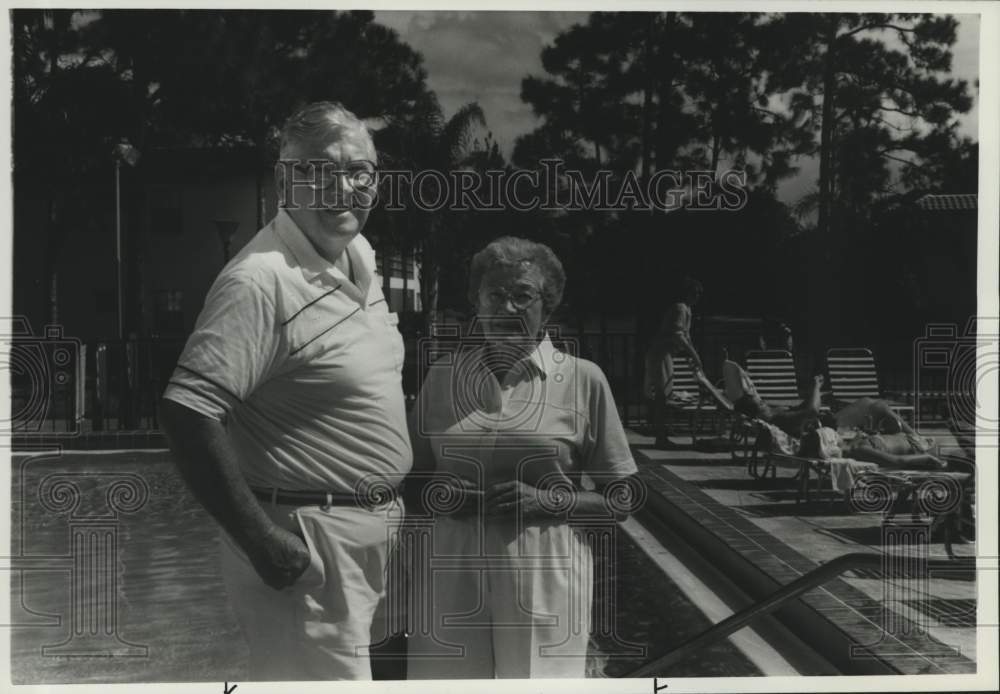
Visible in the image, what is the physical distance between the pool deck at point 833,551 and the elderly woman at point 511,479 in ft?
1.25

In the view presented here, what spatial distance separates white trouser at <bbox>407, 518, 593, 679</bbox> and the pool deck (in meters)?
0.47

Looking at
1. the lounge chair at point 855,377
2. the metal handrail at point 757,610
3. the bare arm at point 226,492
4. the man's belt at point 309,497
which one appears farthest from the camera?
the lounge chair at point 855,377

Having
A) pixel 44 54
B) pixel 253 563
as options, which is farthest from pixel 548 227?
pixel 44 54

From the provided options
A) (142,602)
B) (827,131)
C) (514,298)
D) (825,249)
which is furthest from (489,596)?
(827,131)

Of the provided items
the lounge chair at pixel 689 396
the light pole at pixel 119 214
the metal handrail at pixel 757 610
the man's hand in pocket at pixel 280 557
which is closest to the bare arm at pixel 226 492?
the man's hand in pocket at pixel 280 557

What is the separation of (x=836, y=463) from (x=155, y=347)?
2270mm

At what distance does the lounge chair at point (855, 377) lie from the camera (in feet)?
12.7

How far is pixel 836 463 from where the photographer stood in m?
3.97

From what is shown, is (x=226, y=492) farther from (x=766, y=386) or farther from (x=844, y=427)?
(x=844, y=427)

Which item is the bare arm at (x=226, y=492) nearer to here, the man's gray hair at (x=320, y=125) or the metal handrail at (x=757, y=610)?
the man's gray hair at (x=320, y=125)

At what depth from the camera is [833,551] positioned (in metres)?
4.00

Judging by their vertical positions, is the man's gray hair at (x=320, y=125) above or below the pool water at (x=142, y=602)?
above

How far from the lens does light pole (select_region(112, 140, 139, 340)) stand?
358 centimetres

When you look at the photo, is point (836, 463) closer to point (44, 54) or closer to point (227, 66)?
point (227, 66)
